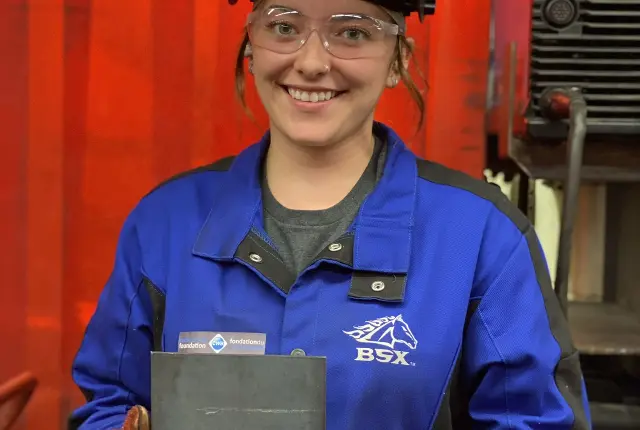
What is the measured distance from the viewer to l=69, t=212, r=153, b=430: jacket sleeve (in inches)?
40.8

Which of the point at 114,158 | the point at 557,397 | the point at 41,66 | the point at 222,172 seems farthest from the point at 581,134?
the point at 41,66

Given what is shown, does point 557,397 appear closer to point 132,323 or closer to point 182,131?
point 132,323

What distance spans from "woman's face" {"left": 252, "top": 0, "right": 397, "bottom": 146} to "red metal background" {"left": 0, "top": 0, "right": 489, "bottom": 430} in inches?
15.8

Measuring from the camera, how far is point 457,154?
4.49 ft

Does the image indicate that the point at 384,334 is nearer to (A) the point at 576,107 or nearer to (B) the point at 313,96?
(B) the point at 313,96

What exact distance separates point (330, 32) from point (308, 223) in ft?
0.85

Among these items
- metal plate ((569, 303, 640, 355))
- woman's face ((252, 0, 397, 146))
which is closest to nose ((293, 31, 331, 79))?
woman's face ((252, 0, 397, 146))

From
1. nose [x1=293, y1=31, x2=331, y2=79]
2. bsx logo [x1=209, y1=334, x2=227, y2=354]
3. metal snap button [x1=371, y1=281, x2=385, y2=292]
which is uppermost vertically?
nose [x1=293, y1=31, x2=331, y2=79]

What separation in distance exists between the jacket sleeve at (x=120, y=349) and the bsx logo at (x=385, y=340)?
1.07 feet

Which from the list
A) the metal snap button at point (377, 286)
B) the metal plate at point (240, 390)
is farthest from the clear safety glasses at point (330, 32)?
the metal plate at point (240, 390)

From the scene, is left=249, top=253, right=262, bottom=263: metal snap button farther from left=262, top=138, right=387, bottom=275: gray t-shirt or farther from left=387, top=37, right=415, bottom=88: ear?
left=387, top=37, right=415, bottom=88: ear

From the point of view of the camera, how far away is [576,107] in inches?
43.4

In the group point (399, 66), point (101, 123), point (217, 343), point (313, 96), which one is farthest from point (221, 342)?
point (101, 123)

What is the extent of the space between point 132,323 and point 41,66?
607 millimetres
